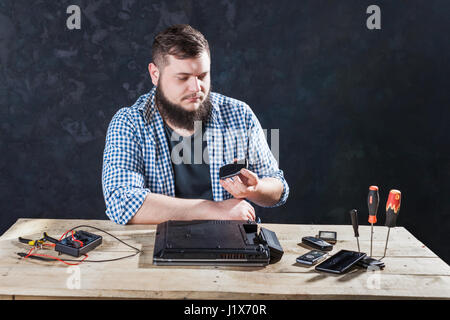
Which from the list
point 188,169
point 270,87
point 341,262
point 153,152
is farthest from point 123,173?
point 270,87

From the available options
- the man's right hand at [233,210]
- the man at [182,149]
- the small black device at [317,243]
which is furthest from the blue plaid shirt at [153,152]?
the small black device at [317,243]

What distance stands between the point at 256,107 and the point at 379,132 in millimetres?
859

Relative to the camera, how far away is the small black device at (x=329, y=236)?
160 cm

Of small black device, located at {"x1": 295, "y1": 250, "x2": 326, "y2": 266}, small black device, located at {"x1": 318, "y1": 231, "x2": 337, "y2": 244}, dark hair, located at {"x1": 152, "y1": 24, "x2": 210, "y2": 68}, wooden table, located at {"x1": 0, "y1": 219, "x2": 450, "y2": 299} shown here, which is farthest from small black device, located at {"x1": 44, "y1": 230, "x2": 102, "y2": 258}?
dark hair, located at {"x1": 152, "y1": 24, "x2": 210, "y2": 68}

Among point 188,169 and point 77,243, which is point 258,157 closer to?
point 188,169

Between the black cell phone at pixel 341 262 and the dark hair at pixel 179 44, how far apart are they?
3.58ft

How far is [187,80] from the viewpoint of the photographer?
2070mm

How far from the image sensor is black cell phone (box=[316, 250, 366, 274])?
4.36 ft

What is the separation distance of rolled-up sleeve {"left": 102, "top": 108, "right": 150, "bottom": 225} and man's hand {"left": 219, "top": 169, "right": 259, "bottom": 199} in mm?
329

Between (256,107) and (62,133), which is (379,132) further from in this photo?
(62,133)

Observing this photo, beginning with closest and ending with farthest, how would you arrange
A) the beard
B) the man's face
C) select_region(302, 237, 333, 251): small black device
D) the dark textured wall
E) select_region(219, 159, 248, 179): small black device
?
select_region(302, 237, 333, 251): small black device, select_region(219, 159, 248, 179): small black device, the man's face, the beard, the dark textured wall

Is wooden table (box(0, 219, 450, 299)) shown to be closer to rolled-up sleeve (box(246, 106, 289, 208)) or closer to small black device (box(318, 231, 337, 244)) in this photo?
small black device (box(318, 231, 337, 244))

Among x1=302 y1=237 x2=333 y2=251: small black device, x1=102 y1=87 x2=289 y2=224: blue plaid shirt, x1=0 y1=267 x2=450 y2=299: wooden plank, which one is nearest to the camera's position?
x1=0 y1=267 x2=450 y2=299: wooden plank
